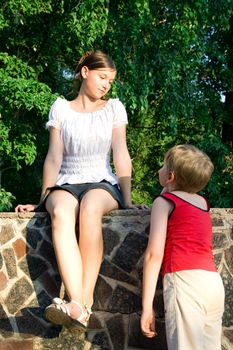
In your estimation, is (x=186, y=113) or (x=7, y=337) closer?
(x=7, y=337)

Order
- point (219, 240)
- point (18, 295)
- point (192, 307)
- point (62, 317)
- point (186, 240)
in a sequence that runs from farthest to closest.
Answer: point (18, 295) < point (219, 240) < point (62, 317) < point (186, 240) < point (192, 307)

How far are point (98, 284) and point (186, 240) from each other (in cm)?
96

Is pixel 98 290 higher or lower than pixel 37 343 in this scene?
higher

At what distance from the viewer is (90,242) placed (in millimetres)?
4074

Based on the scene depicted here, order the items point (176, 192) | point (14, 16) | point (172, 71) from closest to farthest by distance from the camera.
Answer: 1. point (176, 192)
2. point (14, 16)
3. point (172, 71)

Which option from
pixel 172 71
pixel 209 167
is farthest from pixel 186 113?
pixel 209 167

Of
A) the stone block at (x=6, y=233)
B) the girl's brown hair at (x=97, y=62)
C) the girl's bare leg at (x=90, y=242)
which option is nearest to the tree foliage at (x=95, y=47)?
the girl's brown hair at (x=97, y=62)

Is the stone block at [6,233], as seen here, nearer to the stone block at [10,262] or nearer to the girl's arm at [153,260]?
the stone block at [10,262]

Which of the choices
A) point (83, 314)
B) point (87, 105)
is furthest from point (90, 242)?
point (87, 105)

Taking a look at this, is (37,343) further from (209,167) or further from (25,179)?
(25,179)

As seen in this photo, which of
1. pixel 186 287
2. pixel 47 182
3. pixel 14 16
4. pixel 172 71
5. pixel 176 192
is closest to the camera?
pixel 186 287

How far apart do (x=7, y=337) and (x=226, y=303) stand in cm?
141

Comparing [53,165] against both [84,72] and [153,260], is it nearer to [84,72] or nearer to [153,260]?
[84,72]

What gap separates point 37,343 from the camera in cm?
434
